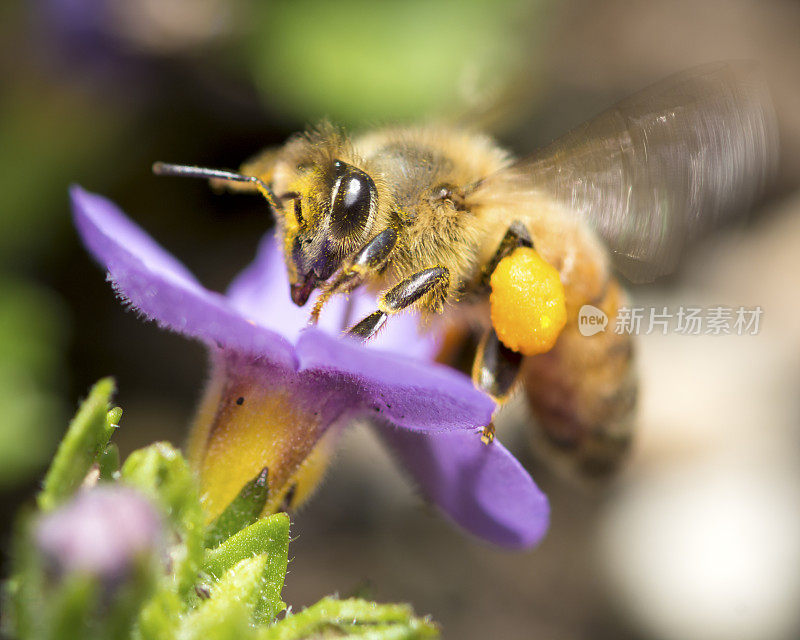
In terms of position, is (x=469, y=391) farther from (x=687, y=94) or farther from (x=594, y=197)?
(x=687, y=94)

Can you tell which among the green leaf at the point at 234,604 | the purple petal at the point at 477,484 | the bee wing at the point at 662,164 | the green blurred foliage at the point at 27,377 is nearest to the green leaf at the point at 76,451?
the green leaf at the point at 234,604

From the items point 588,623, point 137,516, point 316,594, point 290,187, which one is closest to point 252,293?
point 290,187

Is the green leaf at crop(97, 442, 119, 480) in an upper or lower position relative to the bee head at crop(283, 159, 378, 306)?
lower

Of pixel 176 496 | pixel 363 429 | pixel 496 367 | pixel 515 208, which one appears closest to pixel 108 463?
pixel 176 496

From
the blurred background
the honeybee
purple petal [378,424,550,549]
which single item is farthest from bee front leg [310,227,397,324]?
the blurred background

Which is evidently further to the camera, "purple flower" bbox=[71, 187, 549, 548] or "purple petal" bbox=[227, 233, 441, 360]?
"purple petal" bbox=[227, 233, 441, 360]

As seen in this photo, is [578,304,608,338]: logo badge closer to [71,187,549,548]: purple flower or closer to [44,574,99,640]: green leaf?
[71,187,549,548]: purple flower

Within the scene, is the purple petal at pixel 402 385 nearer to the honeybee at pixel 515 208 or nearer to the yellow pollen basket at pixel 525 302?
the honeybee at pixel 515 208
